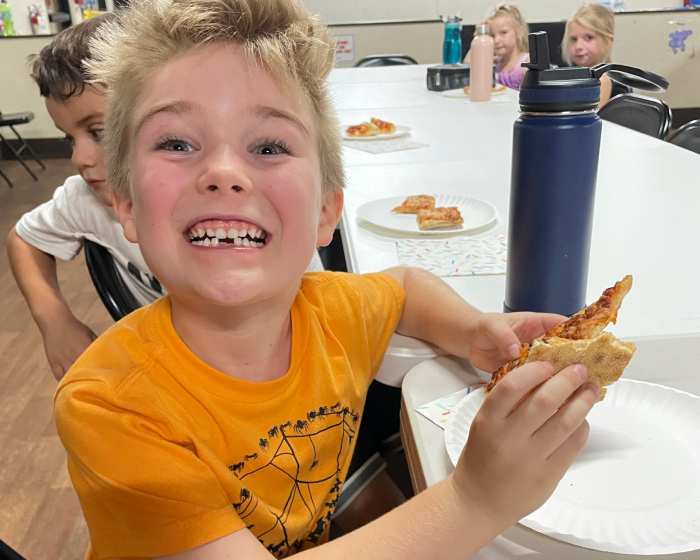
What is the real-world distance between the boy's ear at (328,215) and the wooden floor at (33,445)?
3.97ft

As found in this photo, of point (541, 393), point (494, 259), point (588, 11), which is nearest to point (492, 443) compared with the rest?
point (541, 393)

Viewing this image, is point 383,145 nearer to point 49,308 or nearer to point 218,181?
point 49,308

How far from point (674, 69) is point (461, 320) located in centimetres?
661

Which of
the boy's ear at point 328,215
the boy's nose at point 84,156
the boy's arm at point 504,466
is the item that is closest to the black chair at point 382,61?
the boy's nose at point 84,156

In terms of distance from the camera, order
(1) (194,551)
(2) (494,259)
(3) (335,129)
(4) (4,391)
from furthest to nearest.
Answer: (4) (4,391) < (2) (494,259) < (3) (335,129) < (1) (194,551)

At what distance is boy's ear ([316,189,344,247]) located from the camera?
0.89 meters

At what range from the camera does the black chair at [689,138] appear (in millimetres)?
2113

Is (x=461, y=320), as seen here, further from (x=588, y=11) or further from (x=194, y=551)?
(x=588, y=11)

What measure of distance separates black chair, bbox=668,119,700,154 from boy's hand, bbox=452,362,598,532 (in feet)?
6.25

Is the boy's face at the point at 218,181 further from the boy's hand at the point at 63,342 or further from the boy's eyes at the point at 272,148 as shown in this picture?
the boy's hand at the point at 63,342

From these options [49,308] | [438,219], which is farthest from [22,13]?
[438,219]

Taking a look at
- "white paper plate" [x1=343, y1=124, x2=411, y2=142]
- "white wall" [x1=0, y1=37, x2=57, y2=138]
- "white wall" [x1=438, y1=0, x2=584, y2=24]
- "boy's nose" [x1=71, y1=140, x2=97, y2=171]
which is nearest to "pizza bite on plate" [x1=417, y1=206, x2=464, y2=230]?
"boy's nose" [x1=71, y1=140, x2=97, y2=171]

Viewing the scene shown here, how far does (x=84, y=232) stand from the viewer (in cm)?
128

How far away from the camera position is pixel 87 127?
1.18 meters
